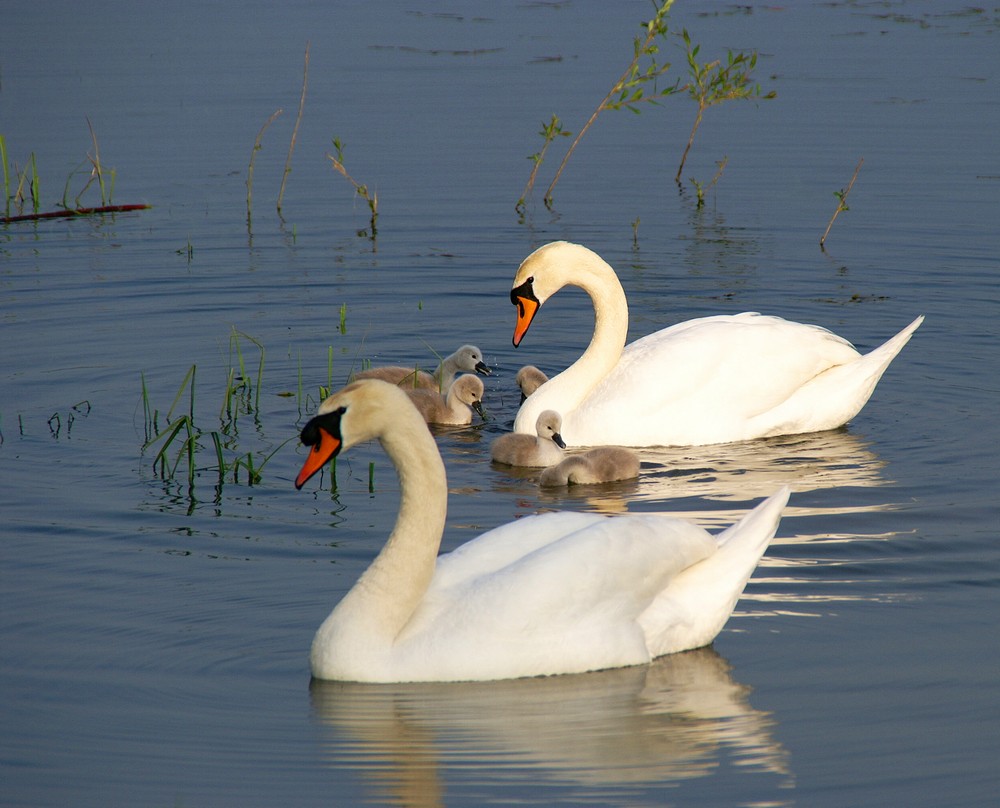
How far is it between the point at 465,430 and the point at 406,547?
4.22m

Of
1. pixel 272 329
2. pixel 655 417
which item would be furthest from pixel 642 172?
pixel 655 417

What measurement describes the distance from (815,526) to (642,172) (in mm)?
9950

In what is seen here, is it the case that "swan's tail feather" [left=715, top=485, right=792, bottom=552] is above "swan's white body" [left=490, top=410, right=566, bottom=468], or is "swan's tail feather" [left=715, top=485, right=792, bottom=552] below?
above

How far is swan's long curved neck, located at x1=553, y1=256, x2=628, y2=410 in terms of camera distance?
10.0 metres

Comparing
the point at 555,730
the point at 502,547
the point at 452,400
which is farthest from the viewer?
the point at 452,400

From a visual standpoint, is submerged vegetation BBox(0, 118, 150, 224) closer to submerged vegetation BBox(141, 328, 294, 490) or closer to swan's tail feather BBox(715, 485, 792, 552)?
submerged vegetation BBox(141, 328, 294, 490)

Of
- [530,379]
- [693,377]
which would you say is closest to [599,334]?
[530,379]

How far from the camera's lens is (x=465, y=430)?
10.2 metres

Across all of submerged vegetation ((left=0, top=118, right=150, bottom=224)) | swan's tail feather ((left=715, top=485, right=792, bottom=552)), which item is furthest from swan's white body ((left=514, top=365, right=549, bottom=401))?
submerged vegetation ((left=0, top=118, right=150, bottom=224))

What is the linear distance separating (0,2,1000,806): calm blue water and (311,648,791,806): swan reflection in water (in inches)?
0.7

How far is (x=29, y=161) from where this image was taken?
17031mm

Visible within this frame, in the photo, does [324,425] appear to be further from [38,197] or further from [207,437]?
[38,197]

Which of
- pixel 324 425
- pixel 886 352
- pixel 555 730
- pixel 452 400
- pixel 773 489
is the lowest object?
pixel 555 730

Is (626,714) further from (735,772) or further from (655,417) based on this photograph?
(655,417)
